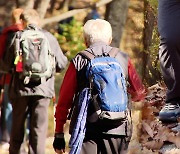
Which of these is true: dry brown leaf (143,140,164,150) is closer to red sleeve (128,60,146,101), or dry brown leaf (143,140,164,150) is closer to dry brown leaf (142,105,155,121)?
dry brown leaf (142,105,155,121)

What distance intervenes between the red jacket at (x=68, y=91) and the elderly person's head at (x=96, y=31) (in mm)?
243

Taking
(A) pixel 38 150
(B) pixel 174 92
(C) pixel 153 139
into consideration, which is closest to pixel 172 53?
(B) pixel 174 92

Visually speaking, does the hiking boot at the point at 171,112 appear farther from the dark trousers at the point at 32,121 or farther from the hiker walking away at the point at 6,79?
the hiker walking away at the point at 6,79

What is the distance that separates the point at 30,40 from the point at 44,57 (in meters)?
0.23

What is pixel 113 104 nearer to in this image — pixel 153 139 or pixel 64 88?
pixel 64 88

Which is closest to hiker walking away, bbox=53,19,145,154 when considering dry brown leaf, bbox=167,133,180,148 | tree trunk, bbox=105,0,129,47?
dry brown leaf, bbox=167,133,180,148

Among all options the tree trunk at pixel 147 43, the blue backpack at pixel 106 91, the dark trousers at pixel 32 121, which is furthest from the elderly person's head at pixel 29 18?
the blue backpack at pixel 106 91

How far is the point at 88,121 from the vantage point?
13.9ft

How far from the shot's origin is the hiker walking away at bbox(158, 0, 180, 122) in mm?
5012

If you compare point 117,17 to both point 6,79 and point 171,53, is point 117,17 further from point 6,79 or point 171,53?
point 171,53

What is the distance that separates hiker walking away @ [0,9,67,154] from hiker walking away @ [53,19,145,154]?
2.07 meters

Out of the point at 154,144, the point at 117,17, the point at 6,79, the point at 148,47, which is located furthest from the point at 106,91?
the point at 117,17

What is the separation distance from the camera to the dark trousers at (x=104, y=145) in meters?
4.27

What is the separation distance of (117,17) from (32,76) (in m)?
4.22
